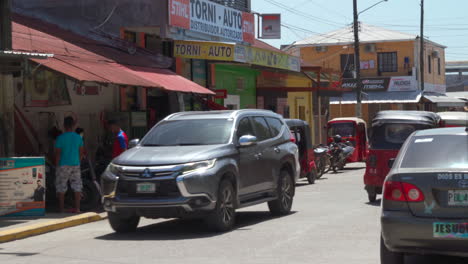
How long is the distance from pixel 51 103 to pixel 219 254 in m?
10.00

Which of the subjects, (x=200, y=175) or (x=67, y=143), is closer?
(x=200, y=175)

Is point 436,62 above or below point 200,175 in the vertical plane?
above

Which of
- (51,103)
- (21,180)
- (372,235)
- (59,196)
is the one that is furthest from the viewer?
(51,103)

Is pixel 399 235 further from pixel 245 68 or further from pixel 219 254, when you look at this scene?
pixel 245 68

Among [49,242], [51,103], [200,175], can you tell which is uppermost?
[51,103]

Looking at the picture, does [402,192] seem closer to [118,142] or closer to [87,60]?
[118,142]

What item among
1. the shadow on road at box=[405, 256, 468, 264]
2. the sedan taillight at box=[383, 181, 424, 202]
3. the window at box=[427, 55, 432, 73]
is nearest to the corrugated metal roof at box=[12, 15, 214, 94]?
the shadow on road at box=[405, 256, 468, 264]

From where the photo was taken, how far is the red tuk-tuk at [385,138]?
56.3ft

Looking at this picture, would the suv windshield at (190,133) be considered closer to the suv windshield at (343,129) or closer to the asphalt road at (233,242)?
the asphalt road at (233,242)

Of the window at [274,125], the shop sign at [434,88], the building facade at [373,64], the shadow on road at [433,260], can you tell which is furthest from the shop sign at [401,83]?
the shadow on road at [433,260]

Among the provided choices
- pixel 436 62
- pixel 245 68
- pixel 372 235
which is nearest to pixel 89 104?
pixel 372 235

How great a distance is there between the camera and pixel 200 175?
483 inches

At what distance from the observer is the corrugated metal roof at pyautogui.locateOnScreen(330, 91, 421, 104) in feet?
202

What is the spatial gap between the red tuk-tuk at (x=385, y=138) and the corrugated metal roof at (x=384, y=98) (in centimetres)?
4358
